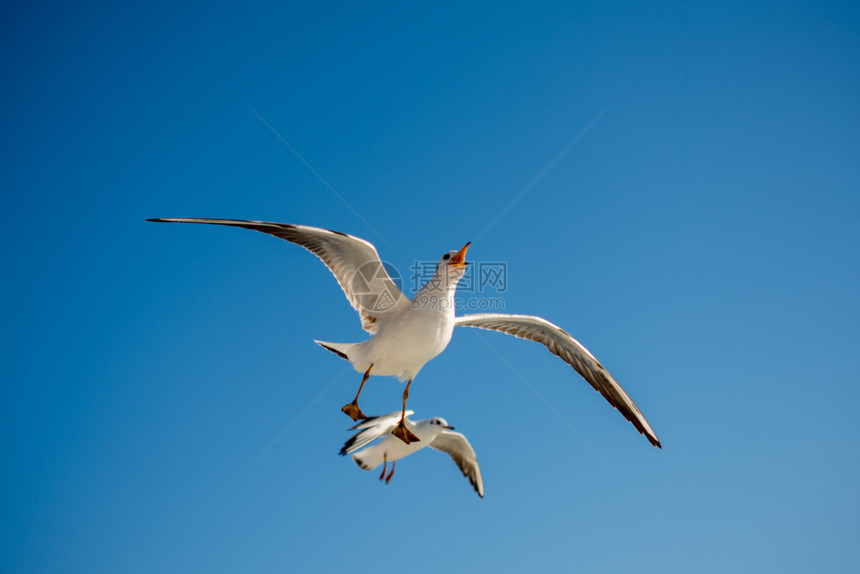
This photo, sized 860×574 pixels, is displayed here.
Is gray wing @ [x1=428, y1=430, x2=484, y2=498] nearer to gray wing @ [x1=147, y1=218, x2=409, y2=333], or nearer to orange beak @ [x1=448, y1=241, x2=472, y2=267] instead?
gray wing @ [x1=147, y1=218, x2=409, y2=333]

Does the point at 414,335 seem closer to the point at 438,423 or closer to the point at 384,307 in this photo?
the point at 384,307

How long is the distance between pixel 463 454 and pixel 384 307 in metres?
5.09

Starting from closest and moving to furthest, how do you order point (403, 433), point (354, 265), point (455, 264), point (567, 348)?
point (455, 264), point (403, 433), point (354, 265), point (567, 348)

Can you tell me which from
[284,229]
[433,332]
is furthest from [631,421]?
[284,229]

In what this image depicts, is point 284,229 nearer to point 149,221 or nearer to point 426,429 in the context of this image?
point 149,221

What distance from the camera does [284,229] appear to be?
294 inches

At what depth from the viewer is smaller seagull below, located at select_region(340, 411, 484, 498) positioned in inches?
301

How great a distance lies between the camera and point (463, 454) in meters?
12.2

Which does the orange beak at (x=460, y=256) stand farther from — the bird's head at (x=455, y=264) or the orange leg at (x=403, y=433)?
the orange leg at (x=403, y=433)

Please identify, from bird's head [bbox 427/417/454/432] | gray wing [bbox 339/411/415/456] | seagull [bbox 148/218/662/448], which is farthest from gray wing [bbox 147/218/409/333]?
bird's head [bbox 427/417/454/432]

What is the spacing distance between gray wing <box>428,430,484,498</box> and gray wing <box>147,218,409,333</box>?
14.2 ft

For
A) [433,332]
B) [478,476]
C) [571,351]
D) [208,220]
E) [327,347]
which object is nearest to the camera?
[208,220]

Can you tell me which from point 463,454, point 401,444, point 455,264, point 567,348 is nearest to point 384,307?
point 455,264

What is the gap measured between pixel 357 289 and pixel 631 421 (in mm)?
4493
